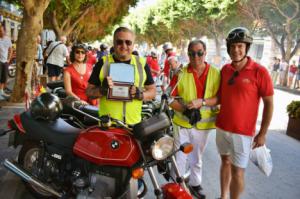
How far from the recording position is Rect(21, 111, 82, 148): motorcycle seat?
3.18 m

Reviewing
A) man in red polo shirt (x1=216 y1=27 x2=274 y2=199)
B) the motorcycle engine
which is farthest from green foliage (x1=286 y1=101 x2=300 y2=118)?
the motorcycle engine

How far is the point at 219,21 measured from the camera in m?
30.7

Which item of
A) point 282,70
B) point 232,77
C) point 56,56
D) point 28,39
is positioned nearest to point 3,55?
point 28,39

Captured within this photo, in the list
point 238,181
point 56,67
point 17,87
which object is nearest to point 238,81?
point 238,181

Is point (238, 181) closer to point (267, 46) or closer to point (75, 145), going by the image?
point (75, 145)

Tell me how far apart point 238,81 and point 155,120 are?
1.05 m

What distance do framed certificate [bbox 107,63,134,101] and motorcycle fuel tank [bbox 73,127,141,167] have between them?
334 mm

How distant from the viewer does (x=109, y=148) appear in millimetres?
2758

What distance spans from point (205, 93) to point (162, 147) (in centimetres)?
125

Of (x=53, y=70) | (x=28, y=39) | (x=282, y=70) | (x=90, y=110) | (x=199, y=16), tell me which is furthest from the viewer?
(x=199, y=16)

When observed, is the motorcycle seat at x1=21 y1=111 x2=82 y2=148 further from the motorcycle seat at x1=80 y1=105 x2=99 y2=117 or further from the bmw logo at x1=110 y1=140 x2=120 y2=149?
the motorcycle seat at x1=80 y1=105 x2=99 y2=117

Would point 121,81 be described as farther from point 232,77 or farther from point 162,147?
point 232,77

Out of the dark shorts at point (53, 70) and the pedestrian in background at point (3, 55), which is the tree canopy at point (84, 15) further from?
the pedestrian in background at point (3, 55)

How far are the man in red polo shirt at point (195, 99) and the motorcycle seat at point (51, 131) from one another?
1.08m
